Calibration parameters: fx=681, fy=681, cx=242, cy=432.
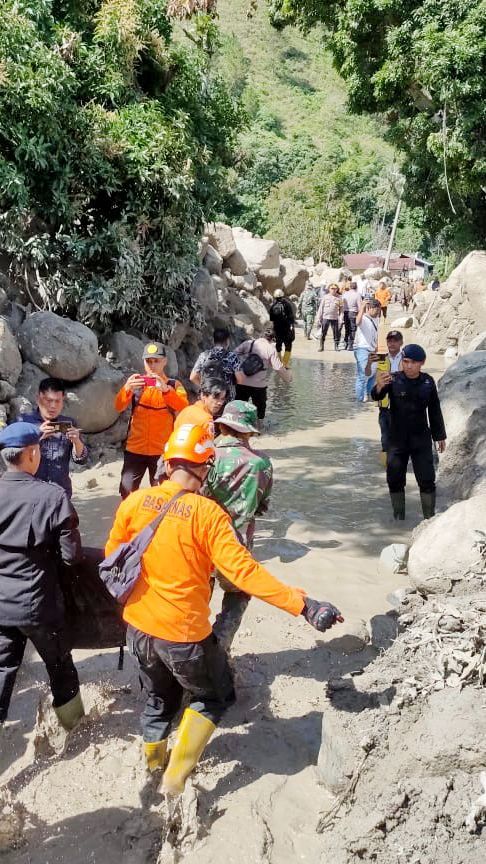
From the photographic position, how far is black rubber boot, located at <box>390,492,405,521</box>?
6.42 m

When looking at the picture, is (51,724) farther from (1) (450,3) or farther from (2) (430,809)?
(1) (450,3)

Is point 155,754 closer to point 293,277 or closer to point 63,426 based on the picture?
point 63,426

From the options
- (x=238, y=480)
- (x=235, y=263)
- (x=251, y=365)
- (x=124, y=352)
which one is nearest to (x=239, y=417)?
(x=238, y=480)

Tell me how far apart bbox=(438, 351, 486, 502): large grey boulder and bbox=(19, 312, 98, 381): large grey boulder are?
4.27 metres

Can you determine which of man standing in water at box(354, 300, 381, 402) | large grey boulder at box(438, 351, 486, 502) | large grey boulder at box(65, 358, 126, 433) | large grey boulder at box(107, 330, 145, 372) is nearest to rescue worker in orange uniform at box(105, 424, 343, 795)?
large grey boulder at box(438, 351, 486, 502)

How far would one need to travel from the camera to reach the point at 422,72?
12391mm

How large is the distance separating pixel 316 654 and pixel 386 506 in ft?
9.67

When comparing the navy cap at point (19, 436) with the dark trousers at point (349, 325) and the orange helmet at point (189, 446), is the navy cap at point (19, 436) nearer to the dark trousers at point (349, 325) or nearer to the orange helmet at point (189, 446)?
the orange helmet at point (189, 446)

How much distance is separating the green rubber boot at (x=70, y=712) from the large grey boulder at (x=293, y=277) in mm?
19041

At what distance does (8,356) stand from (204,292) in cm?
556

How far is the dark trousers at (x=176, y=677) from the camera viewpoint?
284cm

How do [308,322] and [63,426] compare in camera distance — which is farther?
[308,322]

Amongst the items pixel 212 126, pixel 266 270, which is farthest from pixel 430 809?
pixel 266 270

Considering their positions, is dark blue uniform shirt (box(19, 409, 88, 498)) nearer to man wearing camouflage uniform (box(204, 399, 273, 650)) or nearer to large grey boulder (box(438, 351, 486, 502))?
man wearing camouflage uniform (box(204, 399, 273, 650))
